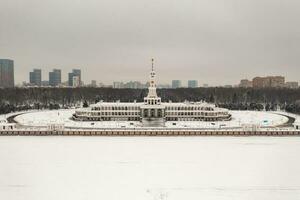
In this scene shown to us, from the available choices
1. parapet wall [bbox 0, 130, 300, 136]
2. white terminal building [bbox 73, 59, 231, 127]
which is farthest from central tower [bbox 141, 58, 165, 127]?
parapet wall [bbox 0, 130, 300, 136]

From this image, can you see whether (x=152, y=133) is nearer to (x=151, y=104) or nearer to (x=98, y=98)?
(x=151, y=104)

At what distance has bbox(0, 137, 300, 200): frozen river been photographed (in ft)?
89.0

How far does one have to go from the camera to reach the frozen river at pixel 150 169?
89.0 ft

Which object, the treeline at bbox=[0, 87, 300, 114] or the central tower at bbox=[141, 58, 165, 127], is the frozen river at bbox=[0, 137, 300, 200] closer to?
the central tower at bbox=[141, 58, 165, 127]

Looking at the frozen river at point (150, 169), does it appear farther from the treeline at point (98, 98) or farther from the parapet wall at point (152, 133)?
the treeline at point (98, 98)

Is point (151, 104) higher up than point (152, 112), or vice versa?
point (151, 104)

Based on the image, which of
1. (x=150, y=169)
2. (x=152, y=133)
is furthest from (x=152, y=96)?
(x=150, y=169)

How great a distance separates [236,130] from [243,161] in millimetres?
20880

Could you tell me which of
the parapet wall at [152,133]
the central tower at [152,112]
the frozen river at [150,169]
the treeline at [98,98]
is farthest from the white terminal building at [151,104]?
the treeline at [98,98]

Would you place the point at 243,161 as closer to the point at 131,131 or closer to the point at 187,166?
the point at 187,166

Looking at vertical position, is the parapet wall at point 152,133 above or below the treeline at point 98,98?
below

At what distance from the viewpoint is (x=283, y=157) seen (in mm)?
38469

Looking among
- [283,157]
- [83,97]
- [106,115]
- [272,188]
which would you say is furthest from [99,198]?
[83,97]

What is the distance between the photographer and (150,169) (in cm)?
3394
